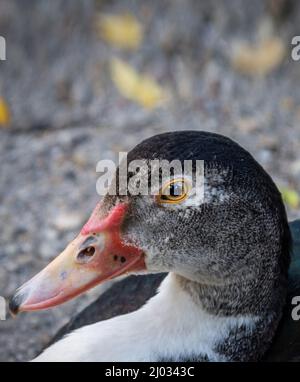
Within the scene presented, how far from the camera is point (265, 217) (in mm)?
2098

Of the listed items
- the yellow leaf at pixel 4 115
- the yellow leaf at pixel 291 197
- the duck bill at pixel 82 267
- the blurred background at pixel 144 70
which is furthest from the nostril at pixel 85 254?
the yellow leaf at pixel 4 115

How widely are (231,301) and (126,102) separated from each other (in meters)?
2.27

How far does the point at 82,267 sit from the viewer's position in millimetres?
2096

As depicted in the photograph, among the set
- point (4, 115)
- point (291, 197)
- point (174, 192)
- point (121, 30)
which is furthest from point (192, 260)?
point (121, 30)

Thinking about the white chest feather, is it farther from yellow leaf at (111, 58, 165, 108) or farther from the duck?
yellow leaf at (111, 58, 165, 108)

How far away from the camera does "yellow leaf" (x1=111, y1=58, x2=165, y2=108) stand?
14.1 feet

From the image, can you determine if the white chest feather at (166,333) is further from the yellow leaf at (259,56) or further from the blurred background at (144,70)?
the yellow leaf at (259,56)

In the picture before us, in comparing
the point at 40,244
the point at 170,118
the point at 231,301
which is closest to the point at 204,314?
the point at 231,301

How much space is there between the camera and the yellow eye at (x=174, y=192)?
2.02 metres

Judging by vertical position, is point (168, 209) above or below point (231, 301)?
above

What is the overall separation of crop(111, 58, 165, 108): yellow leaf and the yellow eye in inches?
90.2

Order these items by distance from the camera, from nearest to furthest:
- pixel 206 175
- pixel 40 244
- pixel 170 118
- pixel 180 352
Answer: pixel 206 175, pixel 180 352, pixel 40 244, pixel 170 118
